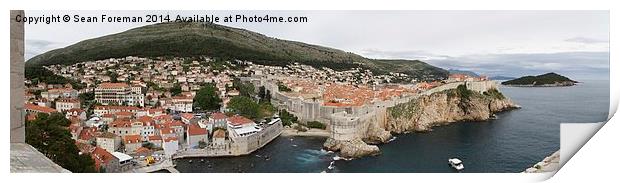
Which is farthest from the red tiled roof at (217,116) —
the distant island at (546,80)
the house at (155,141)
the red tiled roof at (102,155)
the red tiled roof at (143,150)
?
the distant island at (546,80)

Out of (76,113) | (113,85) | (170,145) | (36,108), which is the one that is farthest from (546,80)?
(36,108)

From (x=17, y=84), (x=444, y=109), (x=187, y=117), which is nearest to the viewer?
(x=17, y=84)

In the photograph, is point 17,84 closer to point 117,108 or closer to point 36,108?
point 36,108

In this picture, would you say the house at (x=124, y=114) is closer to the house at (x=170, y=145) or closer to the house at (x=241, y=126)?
the house at (x=170, y=145)

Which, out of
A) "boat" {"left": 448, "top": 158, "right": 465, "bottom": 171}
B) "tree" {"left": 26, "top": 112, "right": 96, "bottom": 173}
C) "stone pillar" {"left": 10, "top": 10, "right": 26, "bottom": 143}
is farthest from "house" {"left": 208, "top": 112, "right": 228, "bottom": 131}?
"boat" {"left": 448, "top": 158, "right": 465, "bottom": 171}

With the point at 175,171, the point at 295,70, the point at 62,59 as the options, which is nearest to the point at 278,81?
the point at 295,70

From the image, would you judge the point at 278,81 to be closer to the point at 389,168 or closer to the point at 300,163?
the point at 300,163
